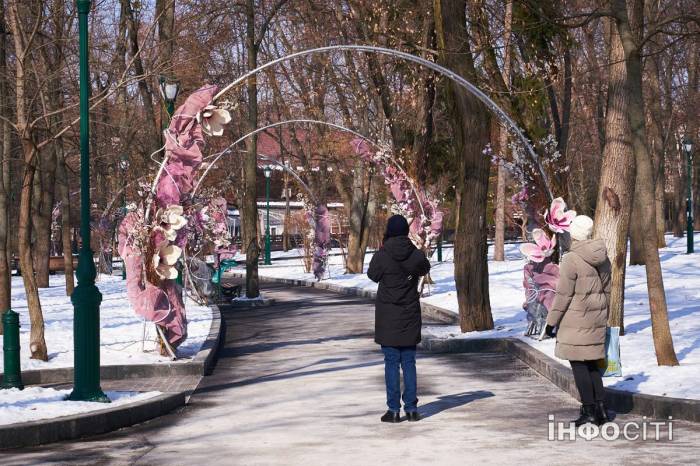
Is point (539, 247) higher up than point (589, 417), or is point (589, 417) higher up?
point (539, 247)

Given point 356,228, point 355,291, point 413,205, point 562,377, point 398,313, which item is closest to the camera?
point 398,313

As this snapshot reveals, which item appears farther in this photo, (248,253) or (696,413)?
(248,253)

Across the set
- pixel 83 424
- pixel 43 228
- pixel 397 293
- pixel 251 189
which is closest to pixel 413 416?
pixel 397 293

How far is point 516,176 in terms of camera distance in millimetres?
17688

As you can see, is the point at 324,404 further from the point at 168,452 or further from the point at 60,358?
the point at 60,358

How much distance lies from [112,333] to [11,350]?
21.1 ft

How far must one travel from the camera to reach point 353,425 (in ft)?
31.7

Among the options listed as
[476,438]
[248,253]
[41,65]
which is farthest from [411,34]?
[476,438]

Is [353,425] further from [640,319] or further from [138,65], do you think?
[138,65]

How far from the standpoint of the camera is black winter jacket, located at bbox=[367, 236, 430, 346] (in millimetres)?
9852

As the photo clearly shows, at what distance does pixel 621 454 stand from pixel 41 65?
57.4ft

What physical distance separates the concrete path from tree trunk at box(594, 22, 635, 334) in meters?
2.18

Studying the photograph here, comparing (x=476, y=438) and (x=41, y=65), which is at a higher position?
(x=41, y=65)

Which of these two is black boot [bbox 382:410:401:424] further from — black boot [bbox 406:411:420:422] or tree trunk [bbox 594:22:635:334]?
tree trunk [bbox 594:22:635:334]
